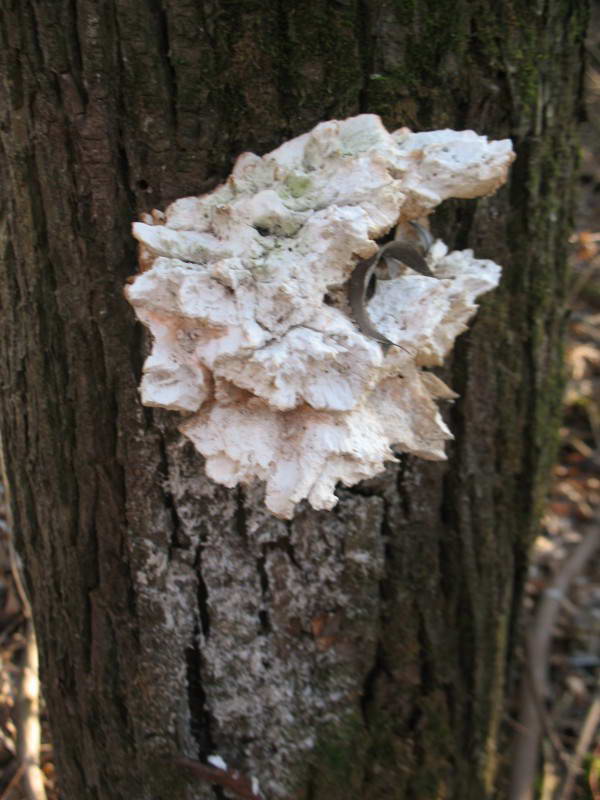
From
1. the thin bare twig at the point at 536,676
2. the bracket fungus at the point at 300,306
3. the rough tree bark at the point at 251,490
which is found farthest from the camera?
the thin bare twig at the point at 536,676

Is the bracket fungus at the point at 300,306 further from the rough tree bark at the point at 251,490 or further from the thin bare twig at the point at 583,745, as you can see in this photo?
the thin bare twig at the point at 583,745

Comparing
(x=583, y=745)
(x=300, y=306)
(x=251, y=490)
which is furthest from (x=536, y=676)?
(x=300, y=306)

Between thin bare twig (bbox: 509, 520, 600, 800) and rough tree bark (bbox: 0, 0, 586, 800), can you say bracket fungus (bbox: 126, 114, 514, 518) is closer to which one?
rough tree bark (bbox: 0, 0, 586, 800)

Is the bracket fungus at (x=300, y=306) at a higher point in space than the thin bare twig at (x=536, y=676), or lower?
higher

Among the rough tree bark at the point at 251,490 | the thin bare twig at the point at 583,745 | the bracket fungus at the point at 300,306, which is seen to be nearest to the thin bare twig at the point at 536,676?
the thin bare twig at the point at 583,745

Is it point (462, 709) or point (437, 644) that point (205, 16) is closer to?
point (437, 644)

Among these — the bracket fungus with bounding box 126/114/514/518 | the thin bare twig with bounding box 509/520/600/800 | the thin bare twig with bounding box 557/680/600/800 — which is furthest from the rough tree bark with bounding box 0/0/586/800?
the thin bare twig with bounding box 557/680/600/800
